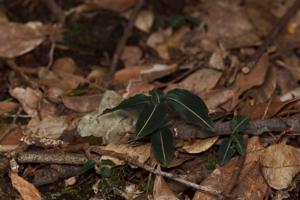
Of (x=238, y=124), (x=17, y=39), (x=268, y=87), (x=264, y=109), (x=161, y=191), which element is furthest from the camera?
(x=17, y=39)

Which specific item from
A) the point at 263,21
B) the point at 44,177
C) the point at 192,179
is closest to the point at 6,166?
the point at 44,177

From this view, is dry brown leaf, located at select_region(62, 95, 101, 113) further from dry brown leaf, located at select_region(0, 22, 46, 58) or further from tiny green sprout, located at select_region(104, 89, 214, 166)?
dry brown leaf, located at select_region(0, 22, 46, 58)

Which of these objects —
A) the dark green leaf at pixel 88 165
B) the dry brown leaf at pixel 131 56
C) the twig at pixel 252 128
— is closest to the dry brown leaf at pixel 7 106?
the dark green leaf at pixel 88 165

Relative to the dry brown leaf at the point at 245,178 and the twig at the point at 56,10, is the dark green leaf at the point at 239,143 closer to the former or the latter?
the dry brown leaf at the point at 245,178

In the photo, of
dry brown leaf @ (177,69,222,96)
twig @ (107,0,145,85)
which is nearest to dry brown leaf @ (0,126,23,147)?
twig @ (107,0,145,85)

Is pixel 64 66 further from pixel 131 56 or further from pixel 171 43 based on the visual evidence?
pixel 171 43

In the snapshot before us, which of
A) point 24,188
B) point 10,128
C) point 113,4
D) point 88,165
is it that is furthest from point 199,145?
point 113,4
